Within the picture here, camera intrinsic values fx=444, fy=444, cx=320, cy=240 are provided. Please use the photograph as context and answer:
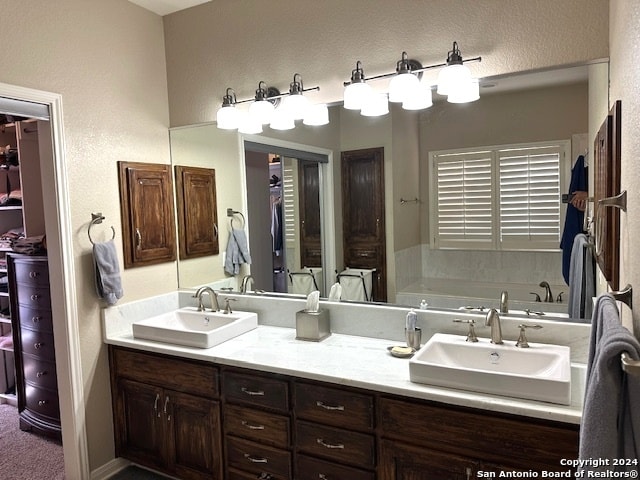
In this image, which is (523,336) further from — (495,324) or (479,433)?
(479,433)

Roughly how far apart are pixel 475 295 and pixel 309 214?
101 cm

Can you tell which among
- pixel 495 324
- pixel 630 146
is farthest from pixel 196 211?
pixel 630 146

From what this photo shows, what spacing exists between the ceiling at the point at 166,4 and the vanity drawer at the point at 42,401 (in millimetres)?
2519

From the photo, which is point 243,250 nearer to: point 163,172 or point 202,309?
point 202,309

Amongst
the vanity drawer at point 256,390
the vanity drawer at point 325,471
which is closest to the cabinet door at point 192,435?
the vanity drawer at point 256,390

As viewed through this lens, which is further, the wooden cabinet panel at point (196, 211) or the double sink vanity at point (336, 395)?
the wooden cabinet panel at point (196, 211)

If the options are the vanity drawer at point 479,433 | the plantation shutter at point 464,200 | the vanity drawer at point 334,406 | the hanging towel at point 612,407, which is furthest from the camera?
the plantation shutter at point 464,200

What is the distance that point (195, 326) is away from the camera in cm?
268

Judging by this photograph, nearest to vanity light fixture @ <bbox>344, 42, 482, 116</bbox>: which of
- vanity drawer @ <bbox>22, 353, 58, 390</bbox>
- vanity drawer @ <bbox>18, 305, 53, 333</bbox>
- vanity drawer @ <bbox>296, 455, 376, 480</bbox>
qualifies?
vanity drawer @ <bbox>296, 455, 376, 480</bbox>

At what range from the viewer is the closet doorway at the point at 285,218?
8.33 ft

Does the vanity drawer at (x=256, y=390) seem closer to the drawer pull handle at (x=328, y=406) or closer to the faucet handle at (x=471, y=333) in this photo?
the drawer pull handle at (x=328, y=406)

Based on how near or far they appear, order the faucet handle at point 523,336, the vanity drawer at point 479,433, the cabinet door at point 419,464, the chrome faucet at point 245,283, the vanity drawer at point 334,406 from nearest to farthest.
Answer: the vanity drawer at point 479,433, the cabinet door at point 419,464, the vanity drawer at point 334,406, the faucet handle at point 523,336, the chrome faucet at point 245,283

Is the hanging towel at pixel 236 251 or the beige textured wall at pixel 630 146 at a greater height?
the beige textured wall at pixel 630 146

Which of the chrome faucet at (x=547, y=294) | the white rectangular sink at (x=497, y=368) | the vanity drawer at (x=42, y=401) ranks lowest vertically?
the vanity drawer at (x=42, y=401)
